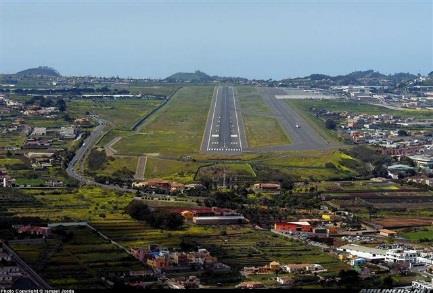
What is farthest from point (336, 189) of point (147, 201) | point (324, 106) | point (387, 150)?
point (324, 106)

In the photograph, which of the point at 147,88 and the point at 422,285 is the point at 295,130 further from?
the point at 147,88

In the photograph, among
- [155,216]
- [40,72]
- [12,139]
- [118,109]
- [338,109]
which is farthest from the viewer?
[40,72]

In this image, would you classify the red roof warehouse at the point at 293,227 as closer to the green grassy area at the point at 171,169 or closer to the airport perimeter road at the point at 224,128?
the green grassy area at the point at 171,169

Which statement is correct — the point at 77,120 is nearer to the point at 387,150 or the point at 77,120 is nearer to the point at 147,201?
the point at 387,150

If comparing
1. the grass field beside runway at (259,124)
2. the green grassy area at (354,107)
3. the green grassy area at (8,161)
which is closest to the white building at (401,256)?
the green grassy area at (8,161)

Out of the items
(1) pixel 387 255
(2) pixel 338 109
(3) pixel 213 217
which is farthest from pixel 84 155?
(2) pixel 338 109

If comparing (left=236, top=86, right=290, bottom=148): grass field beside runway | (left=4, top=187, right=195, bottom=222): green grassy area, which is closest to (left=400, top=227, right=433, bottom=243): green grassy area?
(left=4, top=187, right=195, bottom=222): green grassy area

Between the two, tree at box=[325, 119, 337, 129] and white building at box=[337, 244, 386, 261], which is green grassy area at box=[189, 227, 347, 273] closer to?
white building at box=[337, 244, 386, 261]
